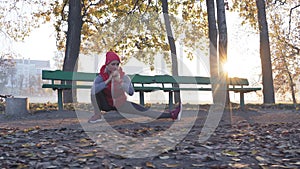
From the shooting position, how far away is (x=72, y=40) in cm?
1538

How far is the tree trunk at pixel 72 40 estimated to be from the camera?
14852 millimetres

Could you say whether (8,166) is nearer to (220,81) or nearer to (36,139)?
(36,139)

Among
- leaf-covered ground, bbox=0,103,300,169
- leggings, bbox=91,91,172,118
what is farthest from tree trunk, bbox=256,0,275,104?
leaf-covered ground, bbox=0,103,300,169

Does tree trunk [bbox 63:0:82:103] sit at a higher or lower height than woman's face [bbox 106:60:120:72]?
higher

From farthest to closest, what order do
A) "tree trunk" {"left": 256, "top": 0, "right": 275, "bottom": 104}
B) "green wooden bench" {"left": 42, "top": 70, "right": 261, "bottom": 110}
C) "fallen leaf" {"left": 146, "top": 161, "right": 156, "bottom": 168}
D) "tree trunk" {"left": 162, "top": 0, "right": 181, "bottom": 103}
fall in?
"tree trunk" {"left": 162, "top": 0, "right": 181, "bottom": 103}, "tree trunk" {"left": 256, "top": 0, "right": 275, "bottom": 104}, "green wooden bench" {"left": 42, "top": 70, "right": 261, "bottom": 110}, "fallen leaf" {"left": 146, "top": 161, "right": 156, "bottom": 168}

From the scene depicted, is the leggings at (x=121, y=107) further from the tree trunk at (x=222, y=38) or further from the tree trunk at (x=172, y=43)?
the tree trunk at (x=172, y=43)

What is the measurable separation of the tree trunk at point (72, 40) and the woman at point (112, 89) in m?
7.98

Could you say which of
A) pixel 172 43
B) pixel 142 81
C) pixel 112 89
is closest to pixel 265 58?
pixel 172 43

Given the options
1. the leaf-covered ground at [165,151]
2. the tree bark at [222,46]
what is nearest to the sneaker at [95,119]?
the leaf-covered ground at [165,151]

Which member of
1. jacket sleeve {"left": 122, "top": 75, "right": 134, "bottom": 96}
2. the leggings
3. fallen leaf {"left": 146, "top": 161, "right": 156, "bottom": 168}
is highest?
jacket sleeve {"left": 122, "top": 75, "right": 134, "bottom": 96}

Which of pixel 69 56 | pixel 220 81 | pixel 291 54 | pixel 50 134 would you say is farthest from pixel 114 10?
pixel 291 54

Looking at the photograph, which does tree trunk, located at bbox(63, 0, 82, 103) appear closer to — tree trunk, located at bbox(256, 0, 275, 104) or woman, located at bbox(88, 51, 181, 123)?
tree trunk, located at bbox(256, 0, 275, 104)

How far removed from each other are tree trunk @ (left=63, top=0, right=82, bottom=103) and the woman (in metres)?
7.98

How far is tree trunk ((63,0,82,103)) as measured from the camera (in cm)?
1485
